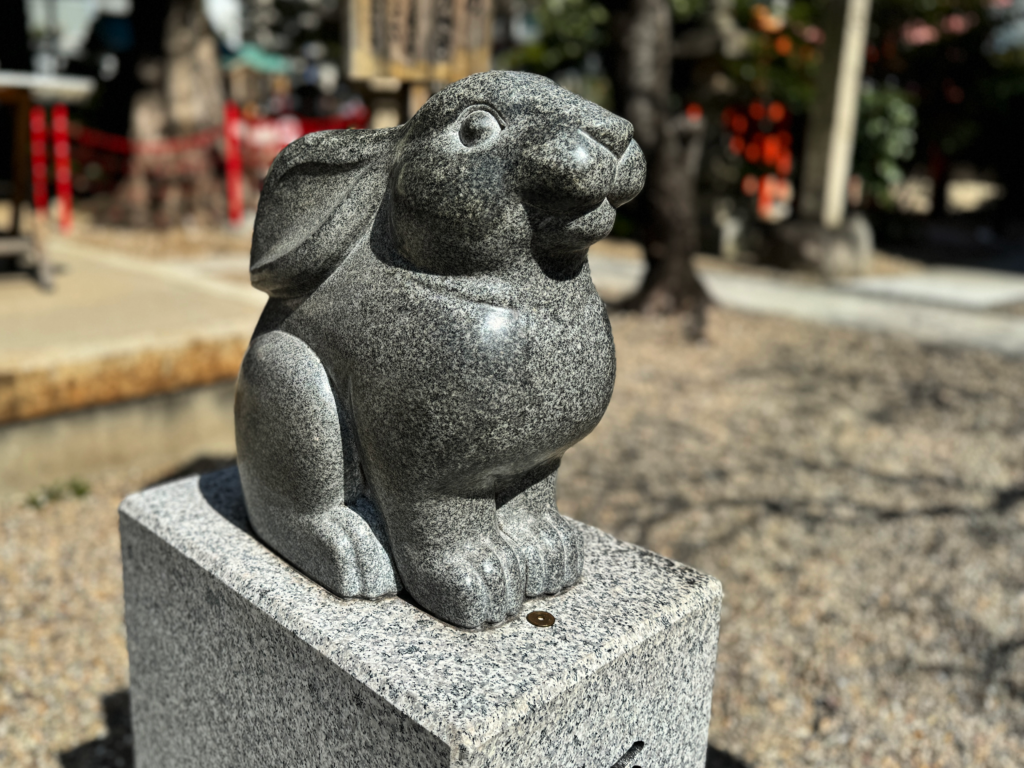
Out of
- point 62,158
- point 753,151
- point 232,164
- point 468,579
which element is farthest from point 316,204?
point 753,151

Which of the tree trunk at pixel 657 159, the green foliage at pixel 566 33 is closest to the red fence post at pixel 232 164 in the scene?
the green foliage at pixel 566 33

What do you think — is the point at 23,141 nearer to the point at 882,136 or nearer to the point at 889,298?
the point at 889,298

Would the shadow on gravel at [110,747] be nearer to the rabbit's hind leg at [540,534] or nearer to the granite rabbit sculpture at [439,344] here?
the granite rabbit sculpture at [439,344]

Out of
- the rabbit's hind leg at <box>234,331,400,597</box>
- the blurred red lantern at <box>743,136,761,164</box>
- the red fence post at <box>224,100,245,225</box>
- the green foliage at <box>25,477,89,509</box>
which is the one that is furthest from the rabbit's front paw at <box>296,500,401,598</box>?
the blurred red lantern at <box>743,136,761,164</box>

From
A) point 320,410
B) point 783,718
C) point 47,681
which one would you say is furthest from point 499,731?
point 47,681

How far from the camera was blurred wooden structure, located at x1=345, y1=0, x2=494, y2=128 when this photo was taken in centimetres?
427

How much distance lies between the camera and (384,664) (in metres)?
1.53

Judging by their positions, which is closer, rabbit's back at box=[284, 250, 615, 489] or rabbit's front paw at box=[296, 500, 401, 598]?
rabbit's back at box=[284, 250, 615, 489]

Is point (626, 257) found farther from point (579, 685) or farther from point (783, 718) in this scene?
point (579, 685)

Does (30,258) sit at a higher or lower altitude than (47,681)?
higher

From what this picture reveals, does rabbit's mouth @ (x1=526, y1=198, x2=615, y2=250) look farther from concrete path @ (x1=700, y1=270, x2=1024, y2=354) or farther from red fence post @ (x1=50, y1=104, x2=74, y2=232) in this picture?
red fence post @ (x1=50, y1=104, x2=74, y2=232)

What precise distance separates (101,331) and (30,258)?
248 centimetres

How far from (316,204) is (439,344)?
51cm

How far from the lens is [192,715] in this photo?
200 centimetres
